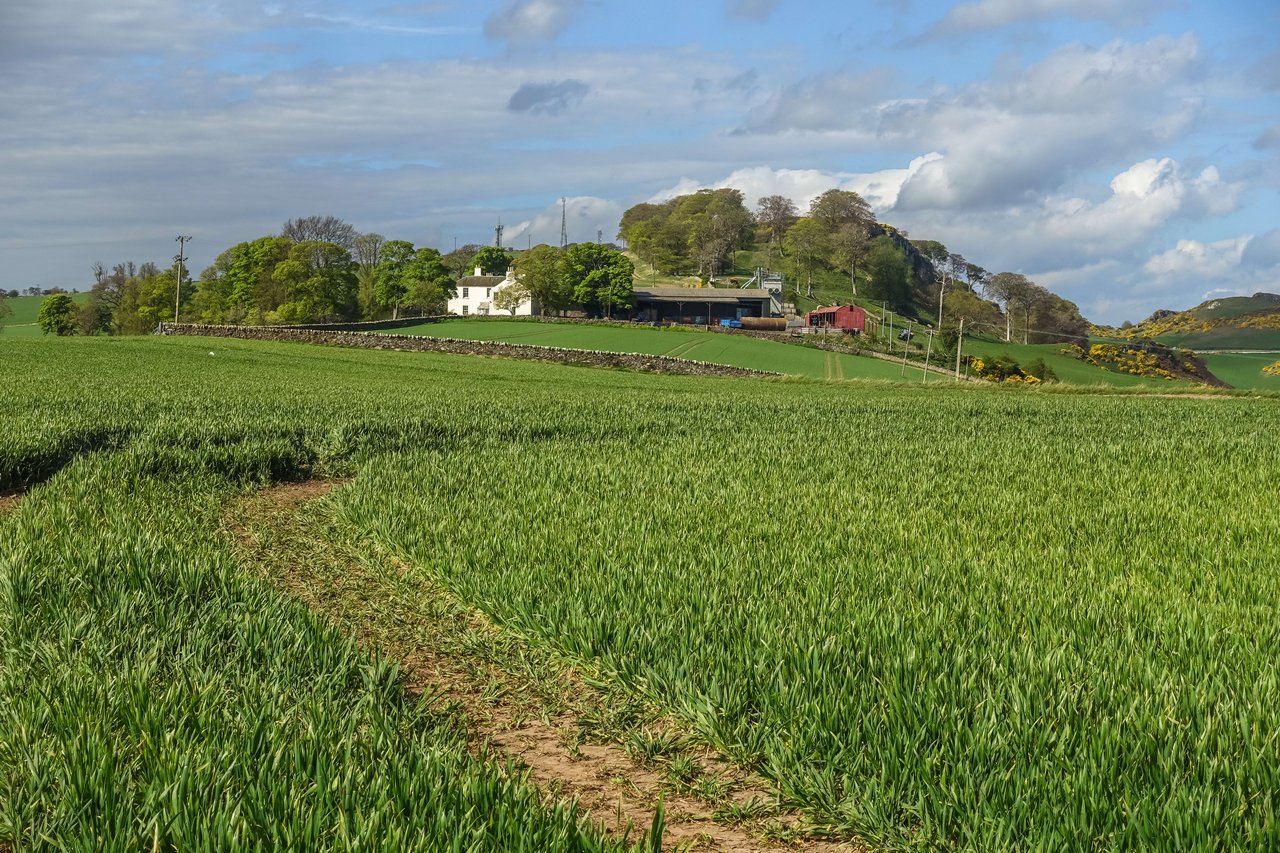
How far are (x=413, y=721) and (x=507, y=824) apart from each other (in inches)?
65.3

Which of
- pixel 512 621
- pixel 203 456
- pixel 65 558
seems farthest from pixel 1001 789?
pixel 203 456

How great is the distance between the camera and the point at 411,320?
97.8 metres

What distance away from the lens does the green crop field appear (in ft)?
12.4

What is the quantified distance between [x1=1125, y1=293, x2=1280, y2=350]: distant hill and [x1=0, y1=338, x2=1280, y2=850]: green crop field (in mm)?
101073

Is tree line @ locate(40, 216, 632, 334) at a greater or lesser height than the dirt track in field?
greater

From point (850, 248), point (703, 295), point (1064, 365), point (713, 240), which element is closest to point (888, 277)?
point (850, 248)

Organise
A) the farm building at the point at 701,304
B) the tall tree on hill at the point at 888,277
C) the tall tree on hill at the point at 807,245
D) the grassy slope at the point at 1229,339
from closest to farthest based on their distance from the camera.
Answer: the grassy slope at the point at 1229,339, the farm building at the point at 701,304, the tall tree on hill at the point at 888,277, the tall tree on hill at the point at 807,245

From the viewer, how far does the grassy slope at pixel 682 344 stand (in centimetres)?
7631

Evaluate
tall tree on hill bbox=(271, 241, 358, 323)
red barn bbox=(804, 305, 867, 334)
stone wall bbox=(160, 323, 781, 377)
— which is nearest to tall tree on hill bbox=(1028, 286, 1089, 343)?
red barn bbox=(804, 305, 867, 334)

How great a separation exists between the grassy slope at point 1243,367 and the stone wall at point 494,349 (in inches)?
1684

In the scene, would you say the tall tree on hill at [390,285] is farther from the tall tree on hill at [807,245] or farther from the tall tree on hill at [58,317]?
the tall tree on hill at [807,245]

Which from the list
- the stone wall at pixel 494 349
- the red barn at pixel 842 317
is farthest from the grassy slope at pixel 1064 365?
the stone wall at pixel 494 349

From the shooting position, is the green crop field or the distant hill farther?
the distant hill

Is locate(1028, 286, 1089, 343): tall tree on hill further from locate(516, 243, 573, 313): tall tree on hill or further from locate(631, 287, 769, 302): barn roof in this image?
locate(516, 243, 573, 313): tall tree on hill
